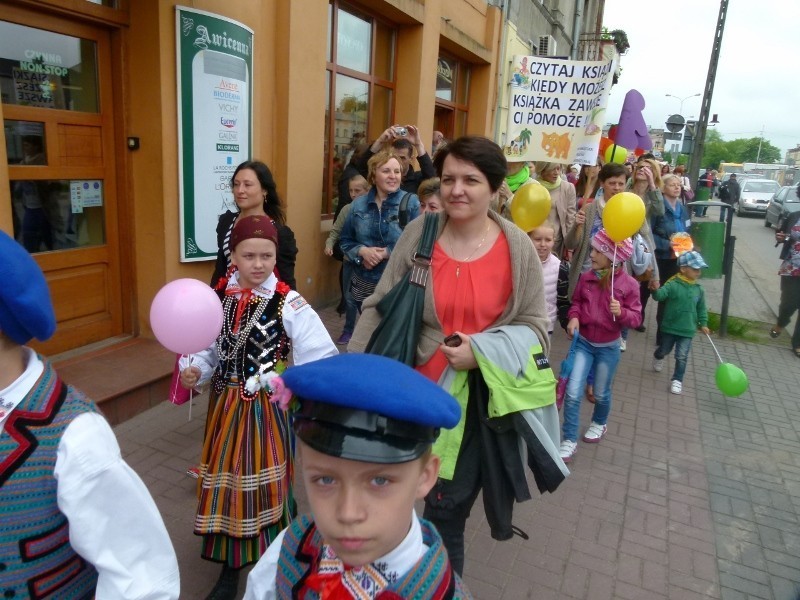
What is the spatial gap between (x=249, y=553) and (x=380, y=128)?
8.01 meters

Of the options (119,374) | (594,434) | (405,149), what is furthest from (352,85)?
(594,434)

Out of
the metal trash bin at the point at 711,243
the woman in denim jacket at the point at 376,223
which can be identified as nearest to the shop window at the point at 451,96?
the metal trash bin at the point at 711,243

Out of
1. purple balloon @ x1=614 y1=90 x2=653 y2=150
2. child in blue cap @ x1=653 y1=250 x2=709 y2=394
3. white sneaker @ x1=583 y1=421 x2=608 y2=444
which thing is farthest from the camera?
purple balloon @ x1=614 y1=90 x2=653 y2=150

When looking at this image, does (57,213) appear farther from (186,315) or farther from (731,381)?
(731,381)

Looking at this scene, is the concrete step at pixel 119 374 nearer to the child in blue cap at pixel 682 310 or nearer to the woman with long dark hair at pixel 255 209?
the woman with long dark hair at pixel 255 209

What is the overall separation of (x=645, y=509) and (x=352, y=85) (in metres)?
6.81

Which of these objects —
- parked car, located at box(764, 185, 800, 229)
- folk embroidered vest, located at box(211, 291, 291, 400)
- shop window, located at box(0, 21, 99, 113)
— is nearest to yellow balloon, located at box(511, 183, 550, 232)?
folk embroidered vest, located at box(211, 291, 291, 400)

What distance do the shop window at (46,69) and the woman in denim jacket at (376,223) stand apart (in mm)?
2278

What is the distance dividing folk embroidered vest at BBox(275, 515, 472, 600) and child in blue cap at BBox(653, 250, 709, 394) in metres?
5.32

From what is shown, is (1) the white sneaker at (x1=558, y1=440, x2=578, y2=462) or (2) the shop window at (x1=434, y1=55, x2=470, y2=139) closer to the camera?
(1) the white sneaker at (x1=558, y1=440, x2=578, y2=462)

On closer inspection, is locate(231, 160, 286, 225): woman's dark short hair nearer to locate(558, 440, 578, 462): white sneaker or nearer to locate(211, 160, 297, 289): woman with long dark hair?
locate(211, 160, 297, 289): woman with long dark hair

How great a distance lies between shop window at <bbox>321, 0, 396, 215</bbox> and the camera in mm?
8125

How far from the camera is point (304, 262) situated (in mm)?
7270

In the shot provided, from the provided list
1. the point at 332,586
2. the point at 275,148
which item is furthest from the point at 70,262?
the point at 332,586
